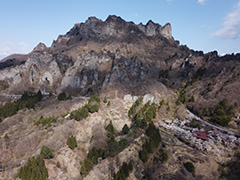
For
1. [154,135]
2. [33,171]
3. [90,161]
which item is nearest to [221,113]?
[154,135]

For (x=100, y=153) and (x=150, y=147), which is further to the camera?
(x=100, y=153)

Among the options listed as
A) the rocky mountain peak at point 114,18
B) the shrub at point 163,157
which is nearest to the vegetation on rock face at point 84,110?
the shrub at point 163,157

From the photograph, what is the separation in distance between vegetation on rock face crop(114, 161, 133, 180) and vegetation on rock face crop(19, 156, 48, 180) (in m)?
12.9

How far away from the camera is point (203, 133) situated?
4050 centimetres

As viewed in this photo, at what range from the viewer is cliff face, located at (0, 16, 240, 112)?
71.1 metres

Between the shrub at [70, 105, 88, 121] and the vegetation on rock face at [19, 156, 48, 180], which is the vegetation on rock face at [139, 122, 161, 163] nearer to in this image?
the vegetation on rock face at [19, 156, 48, 180]

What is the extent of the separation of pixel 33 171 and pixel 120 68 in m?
65.9

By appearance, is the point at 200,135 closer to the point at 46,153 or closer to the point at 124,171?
the point at 124,171

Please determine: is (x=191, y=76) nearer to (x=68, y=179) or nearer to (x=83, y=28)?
(x=68, y=179)

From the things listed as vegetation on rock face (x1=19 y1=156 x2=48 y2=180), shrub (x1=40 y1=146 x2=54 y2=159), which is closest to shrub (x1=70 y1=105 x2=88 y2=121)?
shrub (x1=40 y1=146 x2=54 y2=159)

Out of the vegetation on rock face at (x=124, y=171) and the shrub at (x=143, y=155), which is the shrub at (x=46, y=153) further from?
the shrub at (x=143, y=155)

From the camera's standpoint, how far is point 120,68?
8588 cm

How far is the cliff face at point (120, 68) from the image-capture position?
→ 71062 millimetres

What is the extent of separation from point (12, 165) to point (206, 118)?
175 ft
